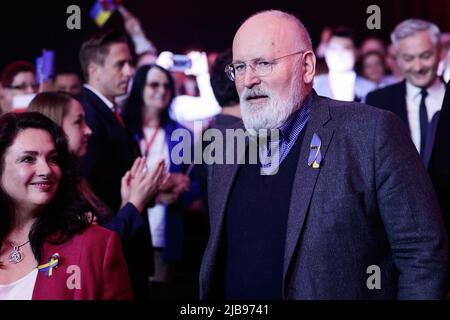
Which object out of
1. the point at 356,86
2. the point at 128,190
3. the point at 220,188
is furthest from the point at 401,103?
the point at 220,188

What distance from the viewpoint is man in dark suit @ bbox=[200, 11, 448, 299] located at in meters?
1.65

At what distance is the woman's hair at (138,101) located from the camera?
12.0 ft

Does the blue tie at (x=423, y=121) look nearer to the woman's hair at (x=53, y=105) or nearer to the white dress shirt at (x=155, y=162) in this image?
the white dress shirt at (x=155, y=162)

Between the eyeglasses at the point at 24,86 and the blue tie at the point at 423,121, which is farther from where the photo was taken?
the eyeglasses at the point at 24,86

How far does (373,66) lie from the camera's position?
4.95 metres

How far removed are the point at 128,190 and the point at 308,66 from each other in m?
0.95

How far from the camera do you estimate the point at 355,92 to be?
433cm

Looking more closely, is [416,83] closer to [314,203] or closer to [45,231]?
[314,203]

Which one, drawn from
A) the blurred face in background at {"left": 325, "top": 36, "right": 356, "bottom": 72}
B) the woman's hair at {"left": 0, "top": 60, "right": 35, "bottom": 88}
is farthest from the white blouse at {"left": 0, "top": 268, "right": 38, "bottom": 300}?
the blurred face in background at {"left": 325, "top": 36, "right": 356, "bottom": 72}

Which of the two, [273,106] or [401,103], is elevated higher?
[401,103]

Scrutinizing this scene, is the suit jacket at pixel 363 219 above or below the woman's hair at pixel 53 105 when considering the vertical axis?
below

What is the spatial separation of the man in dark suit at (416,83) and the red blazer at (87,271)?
192 cm

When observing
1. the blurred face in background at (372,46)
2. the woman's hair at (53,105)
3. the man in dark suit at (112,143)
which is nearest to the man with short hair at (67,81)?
the man in dark suit at (112,143)

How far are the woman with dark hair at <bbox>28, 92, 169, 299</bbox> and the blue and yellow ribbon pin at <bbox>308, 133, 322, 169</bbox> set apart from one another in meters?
0.89
